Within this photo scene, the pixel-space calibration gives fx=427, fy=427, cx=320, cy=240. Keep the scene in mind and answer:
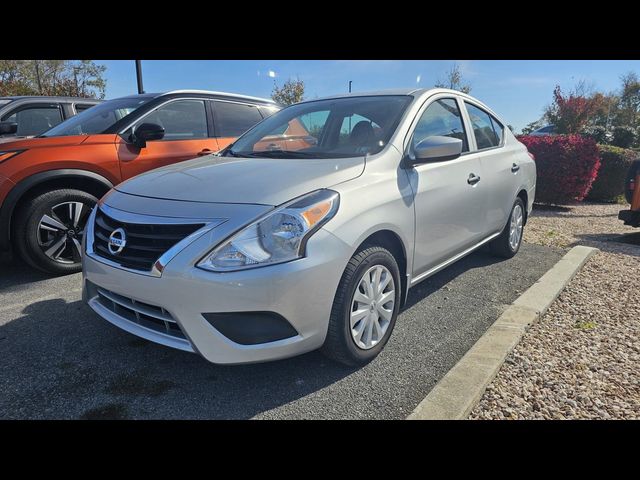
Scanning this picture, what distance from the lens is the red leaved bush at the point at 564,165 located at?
28.1 feet

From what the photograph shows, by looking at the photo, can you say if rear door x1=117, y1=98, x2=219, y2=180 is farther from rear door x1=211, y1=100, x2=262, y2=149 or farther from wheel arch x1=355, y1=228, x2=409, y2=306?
wheel arch x1=355, y1=228, x2=409, y2=306

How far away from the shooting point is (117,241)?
93.3 inches

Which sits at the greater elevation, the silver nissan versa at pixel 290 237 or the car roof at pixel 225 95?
the car roof at pixel 225 95

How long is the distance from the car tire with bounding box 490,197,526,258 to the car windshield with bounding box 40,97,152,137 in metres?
4.14

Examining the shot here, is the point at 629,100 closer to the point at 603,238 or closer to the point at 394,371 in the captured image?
the point at 603,238

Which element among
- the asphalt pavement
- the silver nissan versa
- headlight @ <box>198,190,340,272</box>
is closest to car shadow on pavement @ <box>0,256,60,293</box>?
the asphalt pavement

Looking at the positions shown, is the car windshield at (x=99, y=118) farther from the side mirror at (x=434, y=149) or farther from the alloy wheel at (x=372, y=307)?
the alloy wheel at (x=372, y=307)

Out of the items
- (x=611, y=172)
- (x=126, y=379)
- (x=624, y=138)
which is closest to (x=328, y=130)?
(x=126, y=379)

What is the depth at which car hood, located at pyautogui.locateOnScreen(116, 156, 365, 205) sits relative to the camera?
7.64 feet

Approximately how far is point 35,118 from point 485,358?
7070 millimetres

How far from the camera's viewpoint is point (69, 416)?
2.12m

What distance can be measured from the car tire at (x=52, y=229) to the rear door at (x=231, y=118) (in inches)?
65.2

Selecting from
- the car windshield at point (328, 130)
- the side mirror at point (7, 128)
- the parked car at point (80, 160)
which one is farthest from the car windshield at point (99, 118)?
the car windshield at point (328, 130)
